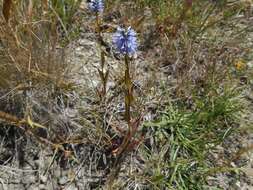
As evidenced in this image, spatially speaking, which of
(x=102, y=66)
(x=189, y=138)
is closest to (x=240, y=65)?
(x=189, y=138)

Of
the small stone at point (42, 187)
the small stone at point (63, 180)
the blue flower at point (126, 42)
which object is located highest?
the blue flower at point (126, 42)

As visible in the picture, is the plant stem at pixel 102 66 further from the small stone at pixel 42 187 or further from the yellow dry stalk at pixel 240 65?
the yellow dry stalk at pixel 240 65

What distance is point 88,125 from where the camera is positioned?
1489 mm

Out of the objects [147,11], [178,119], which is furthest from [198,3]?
[178,119]

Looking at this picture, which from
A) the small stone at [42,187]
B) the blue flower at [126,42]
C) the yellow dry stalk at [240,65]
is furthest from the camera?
the yellow dry stalk at [240,65]

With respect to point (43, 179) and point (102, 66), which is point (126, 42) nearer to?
point (102, 66)

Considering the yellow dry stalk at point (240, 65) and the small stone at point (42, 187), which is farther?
the yellow dry stalk at point (240, 65)

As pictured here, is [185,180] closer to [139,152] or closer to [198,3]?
[139,152]

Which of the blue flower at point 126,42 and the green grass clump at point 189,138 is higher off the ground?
the blue flower at point 126,42

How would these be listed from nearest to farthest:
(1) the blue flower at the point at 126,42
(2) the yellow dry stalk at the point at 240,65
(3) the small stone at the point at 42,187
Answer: (1) the blue flower at the point at 126,42 → (3) the small stone at the point at 42,187 → (2) the yellow dry stalk at the point at 240,65

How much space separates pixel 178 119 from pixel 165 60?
32 centimetres

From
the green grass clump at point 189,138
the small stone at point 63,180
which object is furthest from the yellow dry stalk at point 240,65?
the small stone at point 63,180

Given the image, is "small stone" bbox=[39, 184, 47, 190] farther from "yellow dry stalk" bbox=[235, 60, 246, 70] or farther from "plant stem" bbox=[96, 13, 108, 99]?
"yellow dry stalk" bbox=[235, 60, 246, 70]

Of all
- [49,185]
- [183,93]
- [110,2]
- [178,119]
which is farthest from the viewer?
[110,2]
